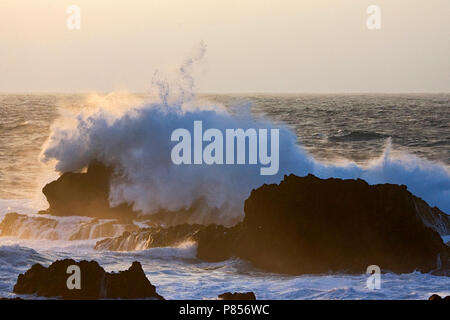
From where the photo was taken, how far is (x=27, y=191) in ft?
99.6

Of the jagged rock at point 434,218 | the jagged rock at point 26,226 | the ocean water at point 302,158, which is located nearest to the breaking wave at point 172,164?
the ocean water at point 302,158

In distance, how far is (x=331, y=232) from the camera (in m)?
17.6

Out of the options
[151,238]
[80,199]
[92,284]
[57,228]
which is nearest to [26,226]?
[57,228]

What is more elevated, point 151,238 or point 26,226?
point 151,238

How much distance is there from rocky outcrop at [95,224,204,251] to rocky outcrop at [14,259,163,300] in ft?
17.3

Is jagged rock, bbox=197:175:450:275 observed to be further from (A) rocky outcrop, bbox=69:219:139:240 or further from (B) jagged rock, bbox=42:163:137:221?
(B) jagged rock, bbox=42:163:137:221

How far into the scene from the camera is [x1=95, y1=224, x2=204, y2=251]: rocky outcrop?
64.5 ft

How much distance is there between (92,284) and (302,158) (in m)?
14.0

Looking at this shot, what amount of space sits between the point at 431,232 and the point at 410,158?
12.6m

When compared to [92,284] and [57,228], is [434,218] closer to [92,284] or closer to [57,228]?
[57,228]

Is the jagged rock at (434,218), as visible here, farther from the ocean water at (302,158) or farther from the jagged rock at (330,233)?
the ocean water at (302,158)

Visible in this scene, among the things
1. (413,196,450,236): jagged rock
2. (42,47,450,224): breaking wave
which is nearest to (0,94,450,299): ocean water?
(42,47,450,224): breaking wave

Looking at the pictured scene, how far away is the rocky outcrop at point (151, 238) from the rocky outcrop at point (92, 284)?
5280mm

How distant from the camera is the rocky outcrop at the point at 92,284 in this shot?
542 inches
